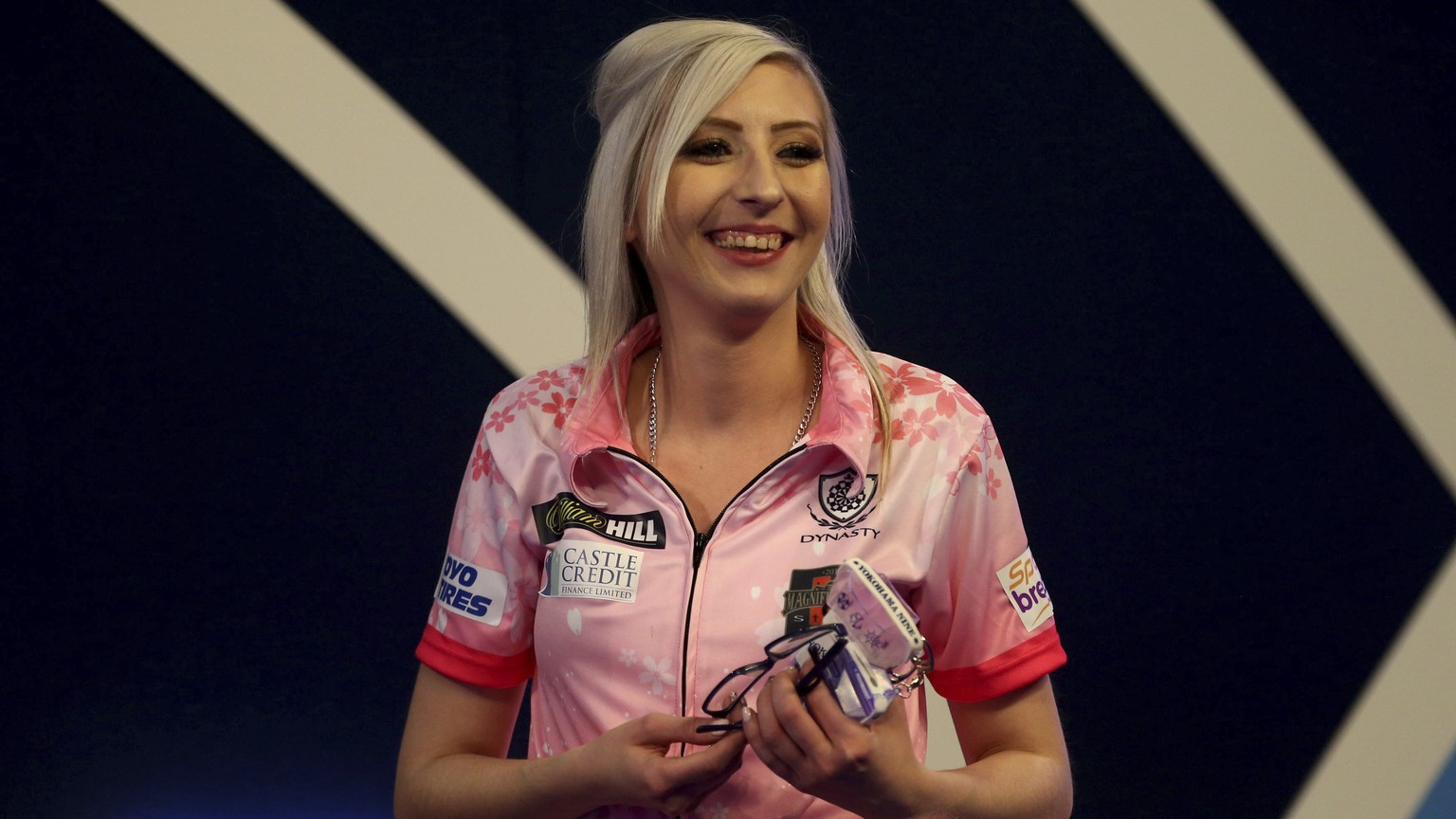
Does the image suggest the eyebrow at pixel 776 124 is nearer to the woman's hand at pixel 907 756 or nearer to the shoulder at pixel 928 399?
the shoulder at pixel 928 399

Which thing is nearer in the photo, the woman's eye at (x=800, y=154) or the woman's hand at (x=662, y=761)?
the woman's hand at (x=662, y=761)

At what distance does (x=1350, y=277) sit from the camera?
211 centimetres

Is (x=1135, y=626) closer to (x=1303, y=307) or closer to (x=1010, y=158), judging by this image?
(x=1303, y=307)

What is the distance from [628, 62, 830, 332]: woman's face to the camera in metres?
1.20

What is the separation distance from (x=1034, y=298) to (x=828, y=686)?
1281 mm

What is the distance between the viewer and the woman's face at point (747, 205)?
120cm

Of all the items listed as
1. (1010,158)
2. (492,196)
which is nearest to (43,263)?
(492,196)

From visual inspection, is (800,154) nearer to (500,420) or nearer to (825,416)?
(825,416)

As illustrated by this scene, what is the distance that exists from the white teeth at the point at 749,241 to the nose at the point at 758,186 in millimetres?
25

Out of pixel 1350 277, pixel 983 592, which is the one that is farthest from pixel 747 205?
pixel 1350 277

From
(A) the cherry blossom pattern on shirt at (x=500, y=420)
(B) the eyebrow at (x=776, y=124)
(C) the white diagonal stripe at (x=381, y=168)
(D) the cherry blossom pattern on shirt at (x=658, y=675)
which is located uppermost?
(C) the white diagonal stripe at (x=381, y=168)

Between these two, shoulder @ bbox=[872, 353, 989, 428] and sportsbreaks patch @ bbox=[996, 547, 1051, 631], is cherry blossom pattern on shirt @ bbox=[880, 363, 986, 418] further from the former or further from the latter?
sportsbreaks patch @ bbox=[996, 547, 1051, 631]

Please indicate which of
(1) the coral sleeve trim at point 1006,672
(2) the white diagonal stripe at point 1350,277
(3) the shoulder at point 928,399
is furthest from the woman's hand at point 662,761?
(2) the white diagonal stripe at point 1350,277

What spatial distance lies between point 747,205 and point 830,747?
0.49 meters
